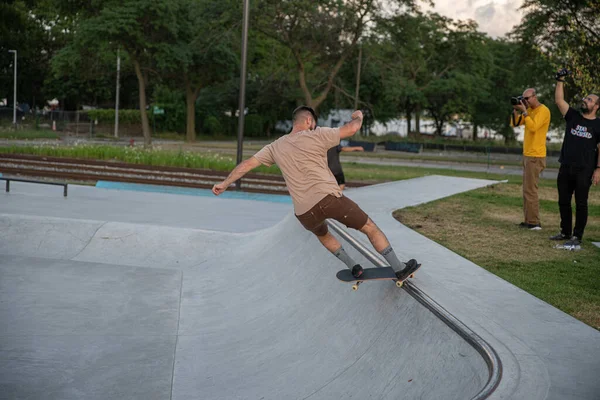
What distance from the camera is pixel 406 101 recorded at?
61562 millimetres

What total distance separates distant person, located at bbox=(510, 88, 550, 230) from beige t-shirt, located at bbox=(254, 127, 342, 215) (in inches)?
195

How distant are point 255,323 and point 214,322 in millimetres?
521

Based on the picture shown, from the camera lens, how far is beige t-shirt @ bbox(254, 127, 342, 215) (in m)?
5.76

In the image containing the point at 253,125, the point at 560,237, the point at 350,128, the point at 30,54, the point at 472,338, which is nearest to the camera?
the point at 472,338

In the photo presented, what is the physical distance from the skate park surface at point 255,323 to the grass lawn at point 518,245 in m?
0.35

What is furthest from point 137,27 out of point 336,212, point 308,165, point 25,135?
point 336,212

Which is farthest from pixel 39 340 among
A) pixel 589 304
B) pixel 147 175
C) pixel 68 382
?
pixel 147 175

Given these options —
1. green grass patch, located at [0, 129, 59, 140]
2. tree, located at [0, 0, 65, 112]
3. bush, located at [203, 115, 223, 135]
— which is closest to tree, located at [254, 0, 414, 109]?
green grass patch, located at [0, 129, 59, 140]

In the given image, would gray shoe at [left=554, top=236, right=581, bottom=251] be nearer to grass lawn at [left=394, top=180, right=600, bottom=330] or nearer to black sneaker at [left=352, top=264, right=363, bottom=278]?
grass lawn at [left=394, top=180, right=600, bottom=330]

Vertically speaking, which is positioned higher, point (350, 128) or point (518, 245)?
point (350, 128)

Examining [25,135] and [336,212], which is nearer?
[336,212]

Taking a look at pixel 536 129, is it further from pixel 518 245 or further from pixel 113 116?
pixel 113 116

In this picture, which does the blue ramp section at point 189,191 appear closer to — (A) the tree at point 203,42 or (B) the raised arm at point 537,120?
(B) the raised arm at point 537,120

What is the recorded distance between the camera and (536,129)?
32.9 feet
